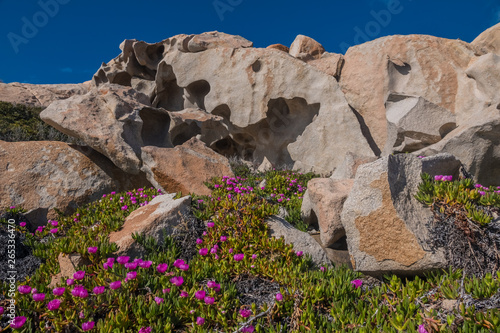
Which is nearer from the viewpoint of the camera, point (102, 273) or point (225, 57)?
point (102, 273)

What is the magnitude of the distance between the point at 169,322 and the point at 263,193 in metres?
5.10

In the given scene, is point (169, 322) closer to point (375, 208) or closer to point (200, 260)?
point (200, 260)

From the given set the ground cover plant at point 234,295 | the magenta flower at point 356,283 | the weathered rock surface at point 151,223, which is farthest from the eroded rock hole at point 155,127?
the magenta flower at point 356,283

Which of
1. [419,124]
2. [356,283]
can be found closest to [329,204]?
[356,283]

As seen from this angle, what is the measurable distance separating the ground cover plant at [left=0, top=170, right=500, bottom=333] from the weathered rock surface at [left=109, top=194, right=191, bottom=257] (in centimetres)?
13

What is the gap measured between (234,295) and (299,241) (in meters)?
1.45

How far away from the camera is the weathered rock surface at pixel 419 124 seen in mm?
10258

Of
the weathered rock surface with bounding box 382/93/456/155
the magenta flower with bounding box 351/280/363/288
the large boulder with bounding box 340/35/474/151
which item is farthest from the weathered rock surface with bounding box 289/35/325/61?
the magenta flower with bounding box 351/280/363/288

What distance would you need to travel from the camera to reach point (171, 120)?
35.6 ft

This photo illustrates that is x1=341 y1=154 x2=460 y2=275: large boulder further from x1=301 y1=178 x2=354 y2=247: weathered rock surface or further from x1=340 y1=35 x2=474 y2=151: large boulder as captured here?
x1=340 y1=35 x2=474 y2=151: large boulder

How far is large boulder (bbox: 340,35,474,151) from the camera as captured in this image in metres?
11.5

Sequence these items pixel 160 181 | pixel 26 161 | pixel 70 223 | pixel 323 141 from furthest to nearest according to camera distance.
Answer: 1. pixel 323 141
2. pixel 160 181
3. pixel 26 161
4. pixel 70 223

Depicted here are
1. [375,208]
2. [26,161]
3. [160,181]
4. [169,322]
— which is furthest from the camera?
[160,181]

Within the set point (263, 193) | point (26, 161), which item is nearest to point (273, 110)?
point (263, 193)
